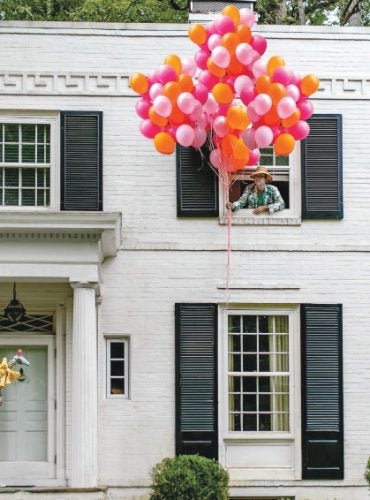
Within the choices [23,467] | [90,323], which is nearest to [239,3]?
[90,323]

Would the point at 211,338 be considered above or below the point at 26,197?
below

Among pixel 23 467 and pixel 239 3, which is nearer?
pixel 23 467

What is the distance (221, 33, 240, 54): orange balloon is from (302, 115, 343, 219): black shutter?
2.67m

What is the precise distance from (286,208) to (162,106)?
3.15 meters

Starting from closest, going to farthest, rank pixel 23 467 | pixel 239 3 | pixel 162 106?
1. pixel 162 106
2. pixel 23 467
3. pixel 239 3

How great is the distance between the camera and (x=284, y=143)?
1858cm

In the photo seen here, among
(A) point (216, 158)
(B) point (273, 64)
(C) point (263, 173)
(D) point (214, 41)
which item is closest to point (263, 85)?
(B) point (273, 64)

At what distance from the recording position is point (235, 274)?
20.2m

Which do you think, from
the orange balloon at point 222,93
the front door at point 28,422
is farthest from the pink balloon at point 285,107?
the front door at point 28,422

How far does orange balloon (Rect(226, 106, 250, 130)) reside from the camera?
18.1 metres

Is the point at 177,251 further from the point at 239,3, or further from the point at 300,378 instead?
the point at 239,3

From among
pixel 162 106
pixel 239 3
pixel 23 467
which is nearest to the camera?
pixel 162 106

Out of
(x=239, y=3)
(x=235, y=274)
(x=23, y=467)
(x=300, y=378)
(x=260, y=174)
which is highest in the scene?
(x=239, y=3)

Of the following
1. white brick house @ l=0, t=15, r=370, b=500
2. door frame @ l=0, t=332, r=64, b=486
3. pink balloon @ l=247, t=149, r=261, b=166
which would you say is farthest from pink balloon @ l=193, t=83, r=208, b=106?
door frame @ l=0, t=332, r=64, b=486
